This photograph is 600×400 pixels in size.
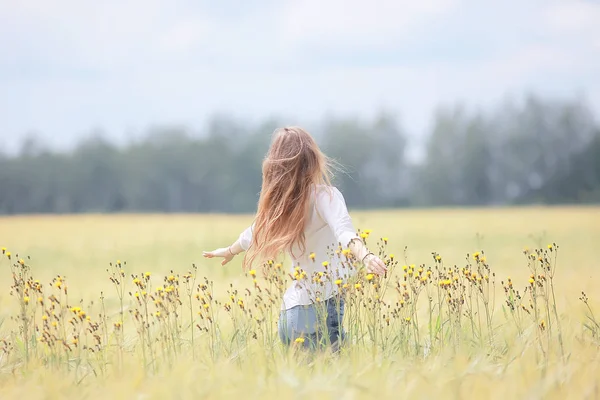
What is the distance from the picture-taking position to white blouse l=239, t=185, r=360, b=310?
3.86 meters

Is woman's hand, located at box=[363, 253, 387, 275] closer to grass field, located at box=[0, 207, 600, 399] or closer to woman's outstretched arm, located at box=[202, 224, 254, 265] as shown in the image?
grass field, located at box=[0, 207, 600, 399]

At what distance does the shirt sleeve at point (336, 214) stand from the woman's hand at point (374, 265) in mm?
154

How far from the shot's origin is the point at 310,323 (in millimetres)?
4113

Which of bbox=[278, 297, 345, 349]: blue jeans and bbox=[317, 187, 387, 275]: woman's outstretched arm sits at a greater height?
bbox=[317, 187, 387, 275]: woman's outstretched arm

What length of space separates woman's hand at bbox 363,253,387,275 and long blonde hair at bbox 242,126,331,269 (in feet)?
2.15

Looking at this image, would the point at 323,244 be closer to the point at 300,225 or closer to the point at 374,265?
the point at 300,225

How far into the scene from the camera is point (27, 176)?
24234 millimetres

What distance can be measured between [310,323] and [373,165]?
110 ft

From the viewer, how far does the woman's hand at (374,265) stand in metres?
3.45

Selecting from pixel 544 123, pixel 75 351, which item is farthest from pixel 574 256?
pixel 544 123

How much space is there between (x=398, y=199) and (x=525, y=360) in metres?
31.3

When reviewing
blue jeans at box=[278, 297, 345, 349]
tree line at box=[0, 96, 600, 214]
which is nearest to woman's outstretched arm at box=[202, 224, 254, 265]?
blue jeans at box=[278, 297, 345, 349]

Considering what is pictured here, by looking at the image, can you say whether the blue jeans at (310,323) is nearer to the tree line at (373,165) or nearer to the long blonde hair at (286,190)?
the long blonde hair at (286,190)

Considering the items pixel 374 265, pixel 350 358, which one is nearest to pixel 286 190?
pixel 374 265
